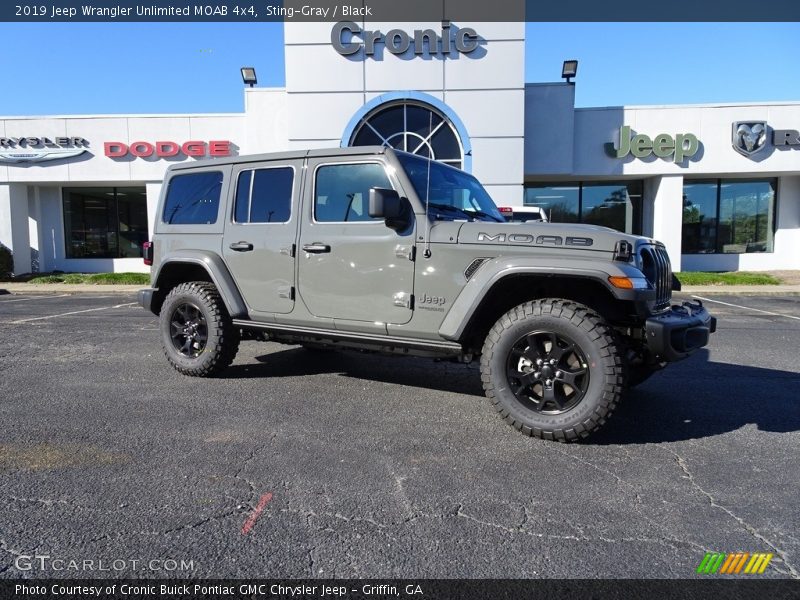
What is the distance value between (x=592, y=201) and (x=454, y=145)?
22.5 feet

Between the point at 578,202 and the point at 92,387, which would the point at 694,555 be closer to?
the point at 92,387

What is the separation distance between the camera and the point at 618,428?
3904mm

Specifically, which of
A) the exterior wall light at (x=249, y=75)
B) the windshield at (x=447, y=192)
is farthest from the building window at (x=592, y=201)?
the windshield at (x=447, y=192)

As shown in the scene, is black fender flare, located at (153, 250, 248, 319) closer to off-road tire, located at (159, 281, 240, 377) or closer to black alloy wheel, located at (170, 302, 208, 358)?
off-road tire, located at (159, 281, 240, 377)

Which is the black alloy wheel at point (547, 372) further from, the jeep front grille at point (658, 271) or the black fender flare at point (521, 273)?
the jeep front grille at point (658, 271)

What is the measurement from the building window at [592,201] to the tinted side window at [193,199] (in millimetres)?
15899

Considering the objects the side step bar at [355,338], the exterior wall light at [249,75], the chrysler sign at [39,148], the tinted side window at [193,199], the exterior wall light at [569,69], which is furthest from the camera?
the chrysler sign at [39,148]

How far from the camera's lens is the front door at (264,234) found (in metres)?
4.66

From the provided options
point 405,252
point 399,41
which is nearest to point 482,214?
point 405,252

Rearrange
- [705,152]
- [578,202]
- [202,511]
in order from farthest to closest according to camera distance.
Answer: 1. [578,202]
2. [705,152]
3. [202,511]

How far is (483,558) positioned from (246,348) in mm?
5331

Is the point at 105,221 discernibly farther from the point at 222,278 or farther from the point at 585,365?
the point at 585,365

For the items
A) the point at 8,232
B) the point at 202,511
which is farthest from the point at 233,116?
the point at 202,511
